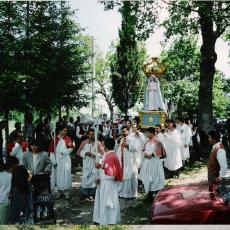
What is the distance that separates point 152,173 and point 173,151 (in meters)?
2.15

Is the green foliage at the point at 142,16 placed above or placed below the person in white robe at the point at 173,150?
above

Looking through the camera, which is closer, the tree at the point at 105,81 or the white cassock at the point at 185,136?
the white cassock at the point at 185,136

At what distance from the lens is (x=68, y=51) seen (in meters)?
12.3

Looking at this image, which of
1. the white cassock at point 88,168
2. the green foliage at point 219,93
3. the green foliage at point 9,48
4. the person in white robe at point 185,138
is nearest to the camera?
the white cassock at point 88,168

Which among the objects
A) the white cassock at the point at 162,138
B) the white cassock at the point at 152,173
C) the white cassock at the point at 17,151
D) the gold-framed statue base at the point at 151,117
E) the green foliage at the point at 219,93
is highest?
the green foliage at the point at 219,93

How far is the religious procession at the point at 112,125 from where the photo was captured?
19.2 feet

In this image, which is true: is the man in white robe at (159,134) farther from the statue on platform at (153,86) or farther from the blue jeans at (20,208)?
the statue on platform at (153,86)

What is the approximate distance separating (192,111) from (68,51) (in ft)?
20.1

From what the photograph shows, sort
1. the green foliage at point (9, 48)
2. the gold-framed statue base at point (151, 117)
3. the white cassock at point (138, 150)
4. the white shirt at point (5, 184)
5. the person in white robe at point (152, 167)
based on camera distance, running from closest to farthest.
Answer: the white shirt at point (5, 184)
the person in white robe at point (152, 167)
the white cassock at point (138, 150)
the green foliage at point (9, 48)
the gold-framed statue base at point (151, 117)

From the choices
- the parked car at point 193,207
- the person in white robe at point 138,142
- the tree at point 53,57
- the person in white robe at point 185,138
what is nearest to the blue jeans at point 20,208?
the parked car at point 193,207

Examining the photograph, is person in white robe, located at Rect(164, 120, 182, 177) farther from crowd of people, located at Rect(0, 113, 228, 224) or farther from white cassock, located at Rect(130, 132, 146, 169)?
white cassock, located at Rect(130, 132, 146, 169)

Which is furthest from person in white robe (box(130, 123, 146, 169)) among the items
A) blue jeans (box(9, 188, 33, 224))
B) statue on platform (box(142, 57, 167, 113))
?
statue on platform (box(142, 57, 167, 113))

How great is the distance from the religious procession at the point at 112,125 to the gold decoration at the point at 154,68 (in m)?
0.04

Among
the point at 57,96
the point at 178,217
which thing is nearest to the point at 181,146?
the point at 57,96
